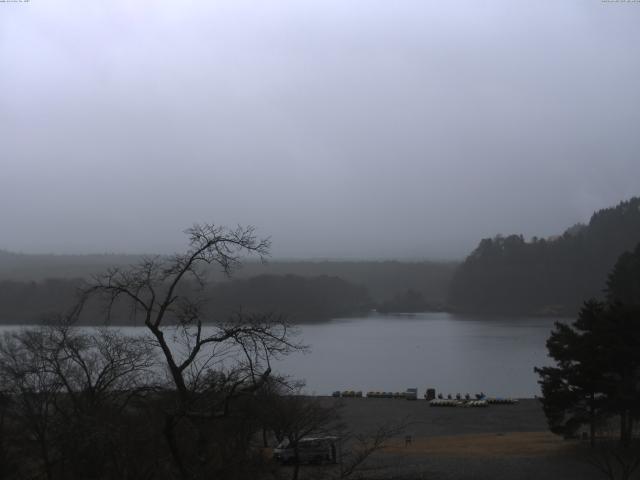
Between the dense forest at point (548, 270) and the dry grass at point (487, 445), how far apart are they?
158ft

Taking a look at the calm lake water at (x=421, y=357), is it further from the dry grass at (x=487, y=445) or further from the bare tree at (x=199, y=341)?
the bare tree at (x=199, y=341)

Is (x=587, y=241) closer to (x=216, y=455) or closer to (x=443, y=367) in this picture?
(x=443, y=367)

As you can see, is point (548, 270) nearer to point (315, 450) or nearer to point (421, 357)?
point (421, 357)

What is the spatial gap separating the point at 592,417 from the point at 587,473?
4.69 feet

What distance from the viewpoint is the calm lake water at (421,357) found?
24.3 meters

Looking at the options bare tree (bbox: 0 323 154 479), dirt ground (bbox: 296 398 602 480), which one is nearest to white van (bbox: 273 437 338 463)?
dirt ground (bbox: 296 398 602 480)

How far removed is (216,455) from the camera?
428cm

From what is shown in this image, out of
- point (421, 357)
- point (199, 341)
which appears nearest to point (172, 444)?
→ point (199, 341)

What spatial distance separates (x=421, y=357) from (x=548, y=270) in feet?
117

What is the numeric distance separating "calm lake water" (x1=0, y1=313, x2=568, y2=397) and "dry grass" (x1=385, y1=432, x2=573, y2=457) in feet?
8.46

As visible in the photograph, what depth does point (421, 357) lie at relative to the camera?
108 ft

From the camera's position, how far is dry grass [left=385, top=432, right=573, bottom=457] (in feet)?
38.4

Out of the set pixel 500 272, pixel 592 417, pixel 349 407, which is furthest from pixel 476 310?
pixel 592 417

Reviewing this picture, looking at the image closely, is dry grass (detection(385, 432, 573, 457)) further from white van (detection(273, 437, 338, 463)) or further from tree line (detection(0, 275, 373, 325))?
tree line (detection(0, 275, 373, 325))
